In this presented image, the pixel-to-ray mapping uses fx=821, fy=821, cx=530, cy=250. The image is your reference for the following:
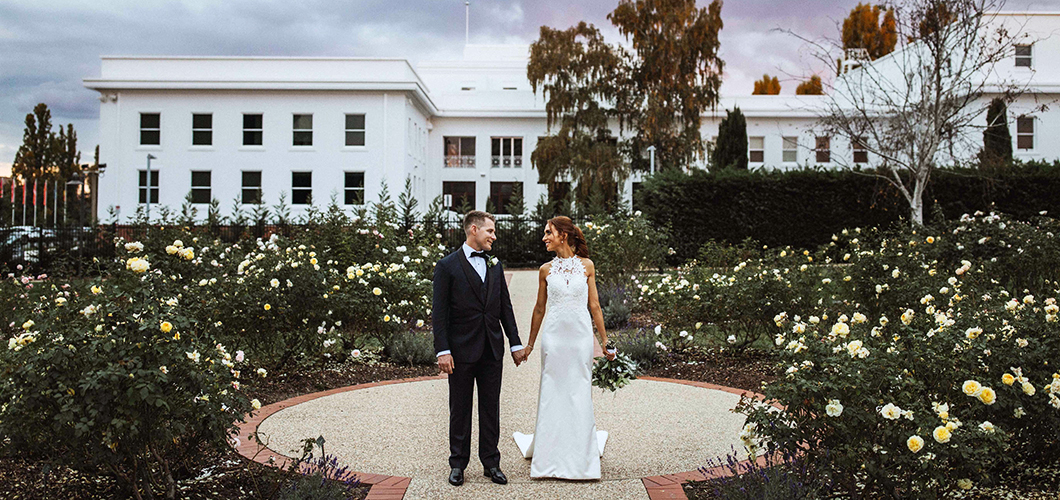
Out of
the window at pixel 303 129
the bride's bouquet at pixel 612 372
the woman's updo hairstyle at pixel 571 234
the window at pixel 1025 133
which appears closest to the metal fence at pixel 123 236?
the window at pixel 303 129

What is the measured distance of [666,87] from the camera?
3291 centimetres

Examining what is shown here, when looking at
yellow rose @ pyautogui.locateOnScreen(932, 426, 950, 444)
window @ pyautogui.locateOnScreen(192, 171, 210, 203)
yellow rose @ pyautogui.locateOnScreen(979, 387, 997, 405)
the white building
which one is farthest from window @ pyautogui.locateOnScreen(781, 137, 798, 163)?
yellow rose @ pyautogui.locateOnScreen(932, 426, 950, 444)

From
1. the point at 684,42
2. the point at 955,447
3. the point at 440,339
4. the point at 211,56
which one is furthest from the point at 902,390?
the point at 211,56

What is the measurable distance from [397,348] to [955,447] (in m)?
6.78

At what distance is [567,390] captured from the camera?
5219 millimetres

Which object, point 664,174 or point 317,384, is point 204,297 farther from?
point 664,174

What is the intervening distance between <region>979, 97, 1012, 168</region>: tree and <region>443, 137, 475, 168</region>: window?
23246 mm

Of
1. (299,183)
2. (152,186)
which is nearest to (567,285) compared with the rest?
(299,183)

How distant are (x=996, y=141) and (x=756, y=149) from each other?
1270cm

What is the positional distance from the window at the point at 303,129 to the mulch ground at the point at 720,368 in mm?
28022

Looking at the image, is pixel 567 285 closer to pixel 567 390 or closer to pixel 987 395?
pixel 567 390

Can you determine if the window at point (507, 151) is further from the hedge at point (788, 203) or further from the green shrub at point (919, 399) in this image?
the green shrub at point (919, 399)

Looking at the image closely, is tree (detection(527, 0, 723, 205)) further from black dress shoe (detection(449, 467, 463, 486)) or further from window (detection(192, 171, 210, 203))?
black dress shoe (detection(449, 467, 463, 486))

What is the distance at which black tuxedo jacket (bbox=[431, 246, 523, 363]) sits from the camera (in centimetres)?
504
